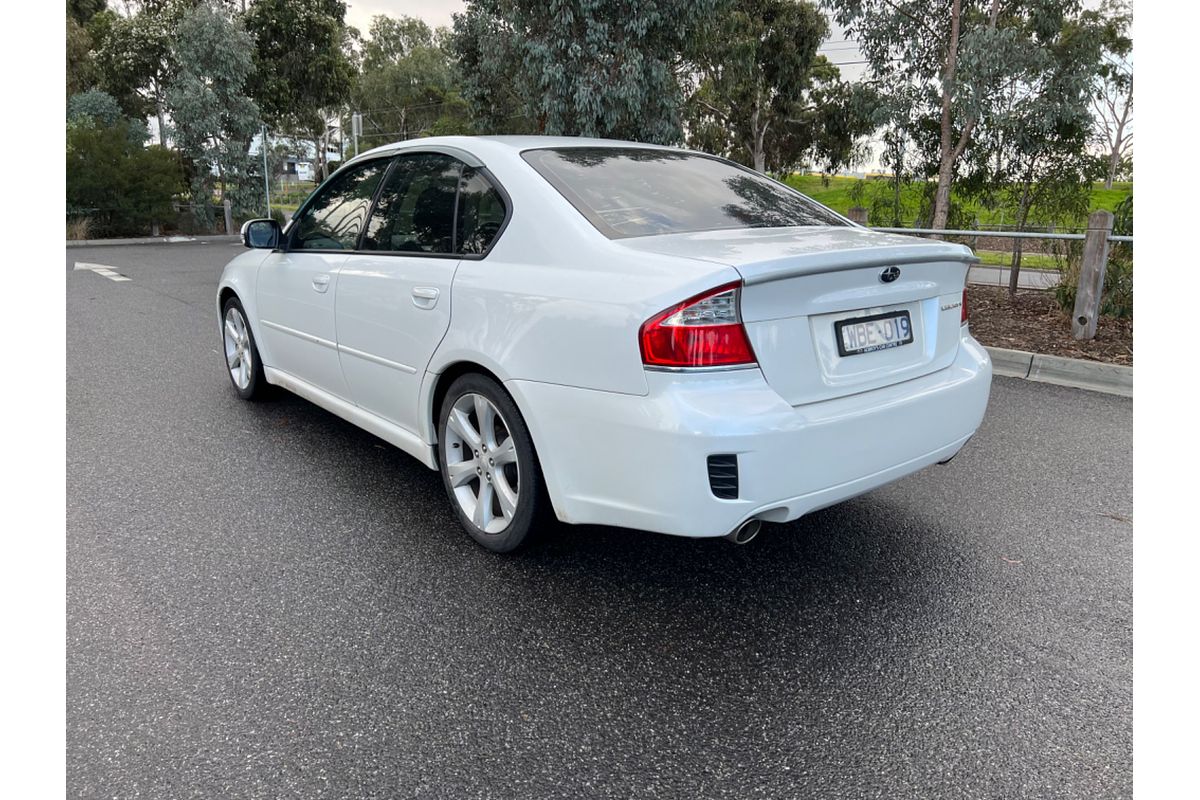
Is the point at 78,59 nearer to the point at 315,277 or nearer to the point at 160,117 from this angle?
the point at 160,117

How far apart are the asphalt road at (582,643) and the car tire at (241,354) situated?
101 cm

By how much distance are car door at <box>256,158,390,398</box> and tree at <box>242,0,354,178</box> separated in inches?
997

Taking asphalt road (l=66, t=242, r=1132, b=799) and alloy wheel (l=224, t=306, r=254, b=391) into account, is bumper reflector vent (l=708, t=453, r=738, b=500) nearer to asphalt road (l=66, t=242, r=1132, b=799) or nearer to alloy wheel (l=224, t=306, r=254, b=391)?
asphalt road (l=66, t=242, r=1132, b=799)

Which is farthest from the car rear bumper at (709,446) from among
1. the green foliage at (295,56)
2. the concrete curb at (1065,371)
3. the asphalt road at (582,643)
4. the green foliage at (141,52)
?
the green foliage at (295,56)

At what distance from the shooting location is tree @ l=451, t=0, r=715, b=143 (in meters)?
14.1

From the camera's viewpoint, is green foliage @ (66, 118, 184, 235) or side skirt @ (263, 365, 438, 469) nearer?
side skirt @ (263, 365, 438, 469)

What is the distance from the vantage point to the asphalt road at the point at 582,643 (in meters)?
2.19

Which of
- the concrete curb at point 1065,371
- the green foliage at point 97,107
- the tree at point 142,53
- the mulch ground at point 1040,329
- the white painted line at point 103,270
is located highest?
the tree at point 142,53

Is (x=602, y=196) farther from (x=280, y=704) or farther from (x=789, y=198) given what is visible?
(x=280, y=704)

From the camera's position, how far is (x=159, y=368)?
6.77m

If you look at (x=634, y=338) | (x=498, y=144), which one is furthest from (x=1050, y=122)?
(x=634, y=338)

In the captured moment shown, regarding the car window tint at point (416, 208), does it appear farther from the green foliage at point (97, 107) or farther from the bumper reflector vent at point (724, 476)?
the green foliage at point (97, 107)

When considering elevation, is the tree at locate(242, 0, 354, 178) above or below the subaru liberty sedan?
above

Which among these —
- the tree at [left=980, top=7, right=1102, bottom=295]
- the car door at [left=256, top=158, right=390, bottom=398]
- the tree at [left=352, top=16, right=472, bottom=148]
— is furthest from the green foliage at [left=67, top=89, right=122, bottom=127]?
the tree at [left=352, top=16, right=472, bottom=148]
